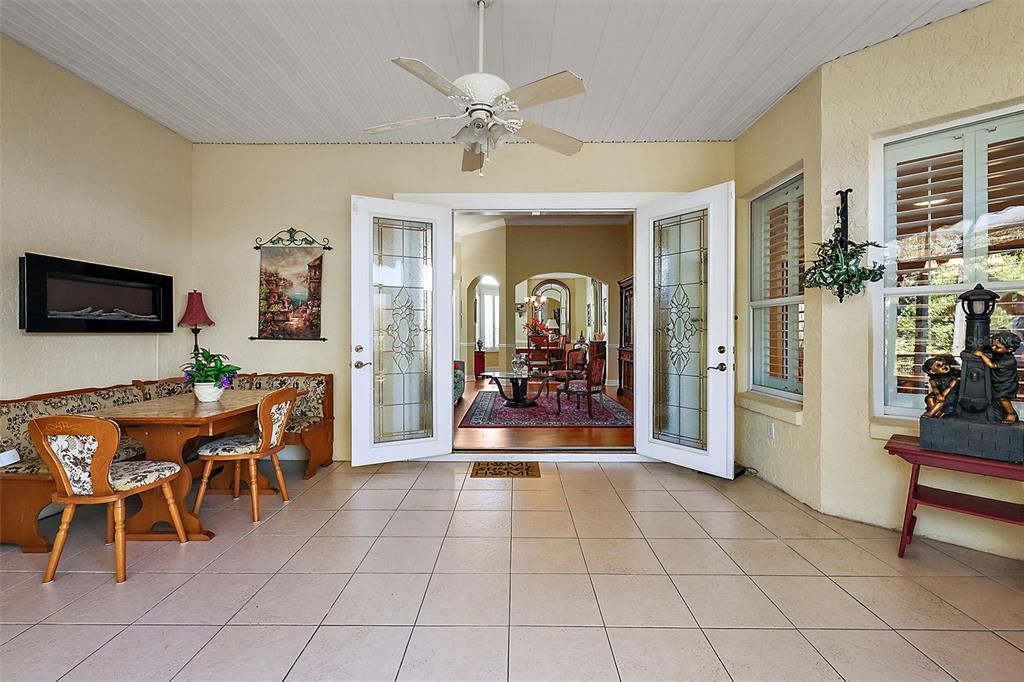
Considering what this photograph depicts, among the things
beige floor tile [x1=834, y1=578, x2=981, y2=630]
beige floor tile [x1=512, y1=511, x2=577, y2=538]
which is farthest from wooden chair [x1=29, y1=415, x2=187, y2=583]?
beige floor tile [x1=834, y1=578, x2=981, y2=630]

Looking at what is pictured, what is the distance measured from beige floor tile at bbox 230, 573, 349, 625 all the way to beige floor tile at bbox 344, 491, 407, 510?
992mm

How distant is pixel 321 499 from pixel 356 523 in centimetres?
61

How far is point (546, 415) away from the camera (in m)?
7.19

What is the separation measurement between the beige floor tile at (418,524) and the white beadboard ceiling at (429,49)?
3.00 metres

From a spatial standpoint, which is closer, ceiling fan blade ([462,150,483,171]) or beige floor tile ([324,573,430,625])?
beige floor tile ([324,573,430,625])

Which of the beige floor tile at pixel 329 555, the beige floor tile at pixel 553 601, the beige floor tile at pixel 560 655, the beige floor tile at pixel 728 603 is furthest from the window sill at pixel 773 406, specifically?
the beige floor tile at pixel 329 555

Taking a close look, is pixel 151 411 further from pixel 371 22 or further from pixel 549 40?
pixel 549 40

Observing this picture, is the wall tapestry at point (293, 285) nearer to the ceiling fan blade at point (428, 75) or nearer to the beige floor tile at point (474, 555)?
the beige floor tile at point (474, 555)

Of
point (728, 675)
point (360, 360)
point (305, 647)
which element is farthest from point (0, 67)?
point (728, 675)

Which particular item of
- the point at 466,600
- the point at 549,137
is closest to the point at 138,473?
the point at 466,600

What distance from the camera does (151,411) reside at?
307cm

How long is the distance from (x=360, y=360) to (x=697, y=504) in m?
2.89

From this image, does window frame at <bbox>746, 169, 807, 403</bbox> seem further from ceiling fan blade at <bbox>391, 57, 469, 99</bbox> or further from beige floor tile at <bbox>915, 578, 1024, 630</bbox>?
ceiling fan blade at <bbox>391, 57, 469, 99</bbox>

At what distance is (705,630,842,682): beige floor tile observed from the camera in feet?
5.97
